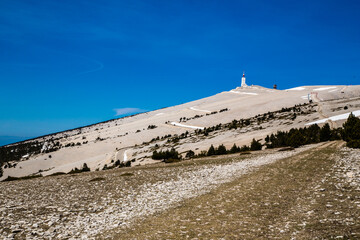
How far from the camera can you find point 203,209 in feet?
36.2

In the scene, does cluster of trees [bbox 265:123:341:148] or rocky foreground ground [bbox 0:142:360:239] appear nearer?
rocky foreground ground [bbox 0:142:360:239]

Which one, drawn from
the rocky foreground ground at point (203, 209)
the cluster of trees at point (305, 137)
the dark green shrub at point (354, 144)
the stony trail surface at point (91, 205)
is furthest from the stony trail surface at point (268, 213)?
the cluster of trees at point (305, 137)

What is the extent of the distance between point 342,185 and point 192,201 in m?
7.44

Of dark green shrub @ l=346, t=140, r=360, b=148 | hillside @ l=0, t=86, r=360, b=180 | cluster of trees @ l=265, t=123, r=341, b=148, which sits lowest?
dark green shrub @ l=346, t=140, r=360, b=148

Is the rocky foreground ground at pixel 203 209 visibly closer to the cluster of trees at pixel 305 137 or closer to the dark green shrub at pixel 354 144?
the dark green shrub at pixel 354 144

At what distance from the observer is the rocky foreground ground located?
814 cm

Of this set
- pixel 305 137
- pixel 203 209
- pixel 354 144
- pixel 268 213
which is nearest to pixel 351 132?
pixel 354 144

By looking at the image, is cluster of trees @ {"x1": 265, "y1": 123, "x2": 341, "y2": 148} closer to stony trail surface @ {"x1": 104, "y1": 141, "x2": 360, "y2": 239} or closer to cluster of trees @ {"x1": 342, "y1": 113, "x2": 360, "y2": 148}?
cluster of trees @ {"x1": 342, "y1": 113, "x2": 360, "y2": 148}

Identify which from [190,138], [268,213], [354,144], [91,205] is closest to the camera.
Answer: [268,213]

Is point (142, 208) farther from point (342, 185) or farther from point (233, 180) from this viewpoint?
point (342, 185)

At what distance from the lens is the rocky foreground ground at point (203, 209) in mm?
8141

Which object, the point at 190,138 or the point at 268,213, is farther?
the point at 190,138

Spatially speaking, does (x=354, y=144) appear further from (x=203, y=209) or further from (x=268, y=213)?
(x=203, y=209)

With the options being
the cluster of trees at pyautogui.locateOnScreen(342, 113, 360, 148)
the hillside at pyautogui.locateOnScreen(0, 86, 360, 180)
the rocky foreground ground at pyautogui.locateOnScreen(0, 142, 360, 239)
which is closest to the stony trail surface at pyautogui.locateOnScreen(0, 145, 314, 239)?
the rocky foreground ground at pyautogui.locateOnScreen(0, 142, 360, 239)
